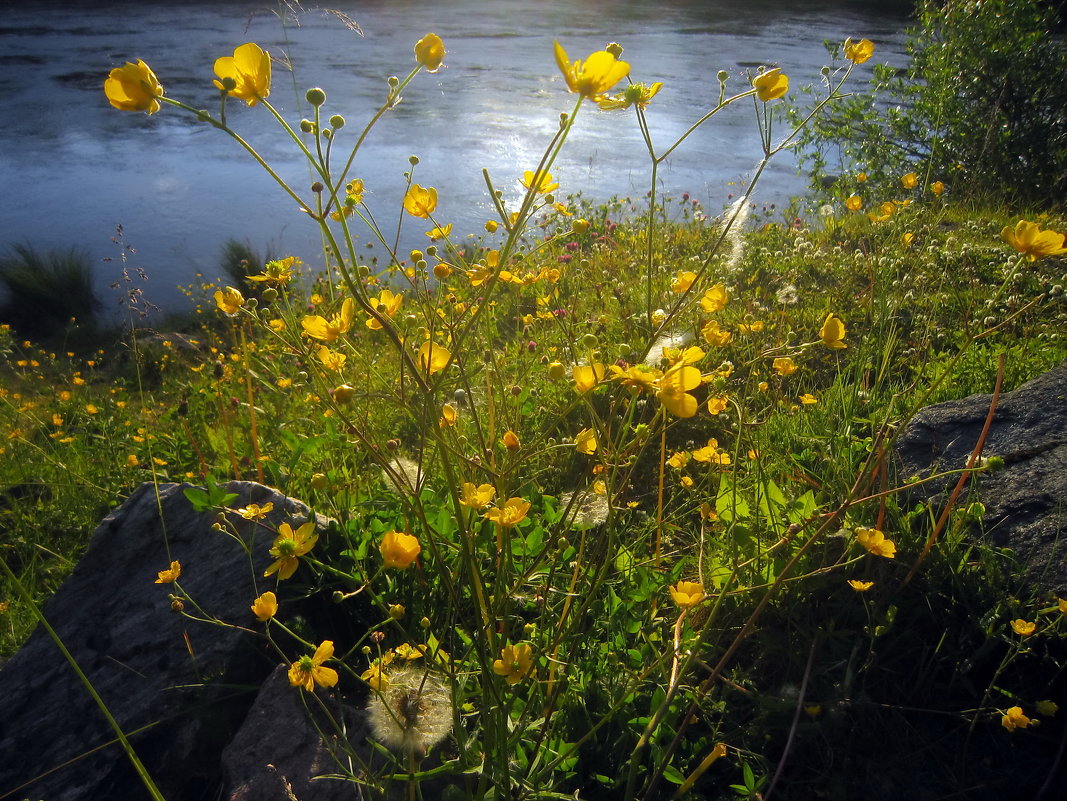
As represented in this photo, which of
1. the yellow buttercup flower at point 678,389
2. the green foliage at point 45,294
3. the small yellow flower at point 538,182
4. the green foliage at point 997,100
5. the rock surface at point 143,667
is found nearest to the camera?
the small yellow flower at point 538,182

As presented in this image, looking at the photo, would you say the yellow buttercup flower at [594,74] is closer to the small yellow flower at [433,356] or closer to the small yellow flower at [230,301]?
the small yellow flower at [433,356]

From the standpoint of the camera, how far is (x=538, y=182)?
0.69m

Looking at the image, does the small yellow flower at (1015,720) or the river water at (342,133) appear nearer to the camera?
the small yellow flower at (1015,720)

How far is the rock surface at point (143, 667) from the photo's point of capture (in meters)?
1.16

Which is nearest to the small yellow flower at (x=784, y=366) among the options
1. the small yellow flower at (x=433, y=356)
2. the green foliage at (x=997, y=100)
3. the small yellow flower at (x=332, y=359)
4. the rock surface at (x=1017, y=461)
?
the rock surface at (x=1017, y=461)

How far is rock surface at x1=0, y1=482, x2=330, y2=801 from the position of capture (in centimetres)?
116

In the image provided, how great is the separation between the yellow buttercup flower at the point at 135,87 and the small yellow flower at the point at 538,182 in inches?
A: 16.0

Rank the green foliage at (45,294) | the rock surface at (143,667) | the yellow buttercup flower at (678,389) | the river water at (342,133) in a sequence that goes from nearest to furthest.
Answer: the yellow buttercup flower at (678,389) < the rock surface at (143,667) < the green foliage at (45,294) < the river water at (342,133)

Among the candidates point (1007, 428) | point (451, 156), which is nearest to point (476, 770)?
point (1007, 428)

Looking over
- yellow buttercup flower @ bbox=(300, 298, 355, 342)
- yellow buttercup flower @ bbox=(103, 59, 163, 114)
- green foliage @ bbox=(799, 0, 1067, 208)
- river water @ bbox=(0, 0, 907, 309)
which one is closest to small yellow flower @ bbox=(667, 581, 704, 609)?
A: yellow buttercup flower @ bbox=(300, 298, 355, 342)

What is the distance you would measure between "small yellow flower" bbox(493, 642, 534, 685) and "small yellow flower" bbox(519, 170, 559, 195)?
0.54 m

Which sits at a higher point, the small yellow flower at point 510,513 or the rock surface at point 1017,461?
the small yellow flower at point 510,513

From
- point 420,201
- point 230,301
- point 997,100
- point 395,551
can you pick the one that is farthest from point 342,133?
point 395,551

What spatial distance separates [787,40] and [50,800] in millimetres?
14052
